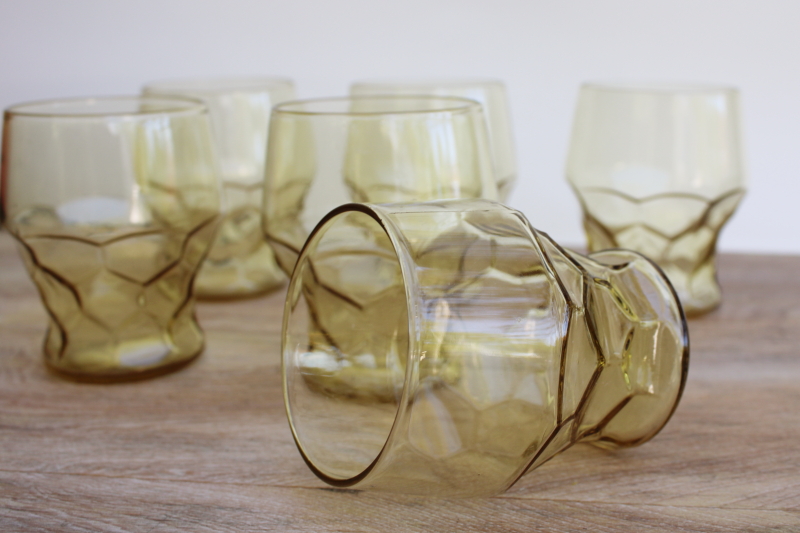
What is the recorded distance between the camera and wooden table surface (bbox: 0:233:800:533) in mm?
272

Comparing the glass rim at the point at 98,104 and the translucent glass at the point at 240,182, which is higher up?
the glass rim at the point at 98,104

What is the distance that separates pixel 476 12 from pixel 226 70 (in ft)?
0.87

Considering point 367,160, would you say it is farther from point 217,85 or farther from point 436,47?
point 436,47

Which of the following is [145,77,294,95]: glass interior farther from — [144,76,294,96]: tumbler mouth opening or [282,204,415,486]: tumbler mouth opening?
[282,204,415,486]: tumbler mouth opening

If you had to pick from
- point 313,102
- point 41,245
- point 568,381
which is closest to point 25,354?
point 41,245

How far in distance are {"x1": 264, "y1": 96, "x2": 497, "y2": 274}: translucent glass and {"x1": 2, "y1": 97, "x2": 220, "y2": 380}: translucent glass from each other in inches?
1.7

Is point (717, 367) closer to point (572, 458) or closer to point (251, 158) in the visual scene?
point (572, 458)

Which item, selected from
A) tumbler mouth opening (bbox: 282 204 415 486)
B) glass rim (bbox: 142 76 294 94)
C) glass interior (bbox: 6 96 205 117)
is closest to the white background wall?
glass rim (bbox: 142 76 294 94)

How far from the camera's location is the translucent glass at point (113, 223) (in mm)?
372

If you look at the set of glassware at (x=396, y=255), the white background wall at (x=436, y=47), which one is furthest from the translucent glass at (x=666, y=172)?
the white background wall at (x=436, y=47)

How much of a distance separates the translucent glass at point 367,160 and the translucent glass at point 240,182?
0.13 meters

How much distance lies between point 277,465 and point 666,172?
32cm

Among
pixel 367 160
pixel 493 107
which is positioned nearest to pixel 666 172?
pixel 493 107

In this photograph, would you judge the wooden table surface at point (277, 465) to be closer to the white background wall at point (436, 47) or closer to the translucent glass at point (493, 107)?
the translucent glass at point (493, 107)
